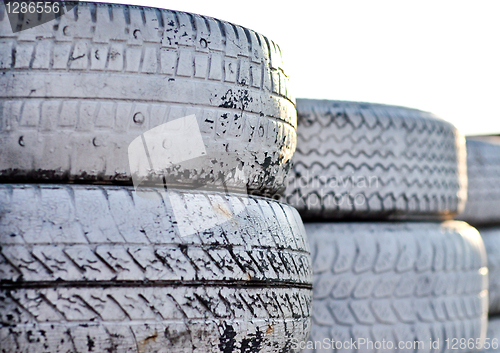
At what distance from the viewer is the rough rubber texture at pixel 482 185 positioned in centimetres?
228

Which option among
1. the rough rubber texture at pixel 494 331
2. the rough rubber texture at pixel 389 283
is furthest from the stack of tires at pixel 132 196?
the rough rubber texture at pixel 494 331

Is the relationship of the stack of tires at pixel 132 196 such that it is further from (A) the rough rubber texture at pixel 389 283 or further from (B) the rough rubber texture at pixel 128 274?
(A) the rough rubber texture at pixel 389 283

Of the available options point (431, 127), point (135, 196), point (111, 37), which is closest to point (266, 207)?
point (135, 196)

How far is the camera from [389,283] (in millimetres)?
1628

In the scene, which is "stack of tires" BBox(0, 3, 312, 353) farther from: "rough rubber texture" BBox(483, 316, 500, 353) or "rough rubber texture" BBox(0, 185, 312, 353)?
"rough rubber texture" BBox(483, 316, 500, 353)

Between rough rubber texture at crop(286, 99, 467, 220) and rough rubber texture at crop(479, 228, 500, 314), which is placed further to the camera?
rough rubber texture at crop(479, 228, 500, 314)

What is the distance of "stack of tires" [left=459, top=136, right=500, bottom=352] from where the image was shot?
2266 mm

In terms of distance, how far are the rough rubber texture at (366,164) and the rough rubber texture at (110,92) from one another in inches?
24.8

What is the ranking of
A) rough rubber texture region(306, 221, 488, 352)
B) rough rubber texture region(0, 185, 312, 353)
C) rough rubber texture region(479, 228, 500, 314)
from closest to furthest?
rough rubber texture region(0, 185, 312, 353)
rough rubber texture region(306, 221, 488, 352)
rough rubber texture region(479, 228, 500, 314)

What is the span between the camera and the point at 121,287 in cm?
86

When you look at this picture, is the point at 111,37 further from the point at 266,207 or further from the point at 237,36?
the point at 266,207

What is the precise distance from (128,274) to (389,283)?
38.3 inches

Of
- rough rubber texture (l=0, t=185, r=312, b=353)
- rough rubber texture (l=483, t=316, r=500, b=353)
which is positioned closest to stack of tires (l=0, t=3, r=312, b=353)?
rough rubber texture (l=0, t=185, r=312, b=353)

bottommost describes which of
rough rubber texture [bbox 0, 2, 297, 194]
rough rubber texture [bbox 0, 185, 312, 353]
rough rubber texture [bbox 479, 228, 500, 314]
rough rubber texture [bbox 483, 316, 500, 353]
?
rough rubber texture [bbox 483, 316, 500, 353]
